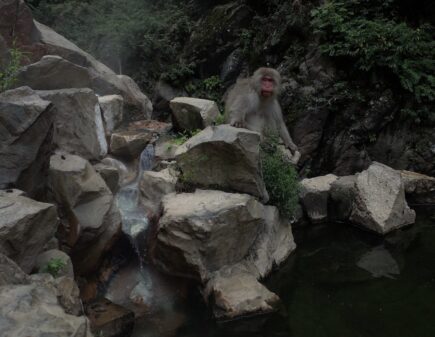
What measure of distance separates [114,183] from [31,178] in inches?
80.7

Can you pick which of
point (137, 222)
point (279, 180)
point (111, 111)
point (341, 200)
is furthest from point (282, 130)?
point (111, 111)

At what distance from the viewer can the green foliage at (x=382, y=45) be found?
30.2ft

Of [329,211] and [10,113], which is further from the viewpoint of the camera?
[329,211]

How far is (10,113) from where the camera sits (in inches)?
184

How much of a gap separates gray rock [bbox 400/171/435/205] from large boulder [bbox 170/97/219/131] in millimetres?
3868

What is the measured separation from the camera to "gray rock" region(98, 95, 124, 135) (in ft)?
26.8

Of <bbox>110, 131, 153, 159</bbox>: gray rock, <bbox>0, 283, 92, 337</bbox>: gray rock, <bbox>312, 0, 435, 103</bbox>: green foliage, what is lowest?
<bbox>110, 131, 153, 159</bbox>: gray rock

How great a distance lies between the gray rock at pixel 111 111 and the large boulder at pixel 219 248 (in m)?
2.60

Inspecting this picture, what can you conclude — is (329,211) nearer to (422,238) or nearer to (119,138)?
(422,238)

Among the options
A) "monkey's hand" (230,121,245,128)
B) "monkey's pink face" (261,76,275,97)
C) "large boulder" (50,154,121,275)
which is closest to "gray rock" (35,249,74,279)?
"large boulder" (50,154,121,275)

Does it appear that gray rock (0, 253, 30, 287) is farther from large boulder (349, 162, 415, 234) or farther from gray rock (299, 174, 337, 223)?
large boulder (349, 162, 415, 234)

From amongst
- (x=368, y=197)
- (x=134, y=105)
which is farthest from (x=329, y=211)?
(x=134, y=105)

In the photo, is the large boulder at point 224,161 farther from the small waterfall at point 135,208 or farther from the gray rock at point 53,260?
the gray rock at point 53,260

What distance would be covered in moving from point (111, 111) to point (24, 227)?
4553 mm
